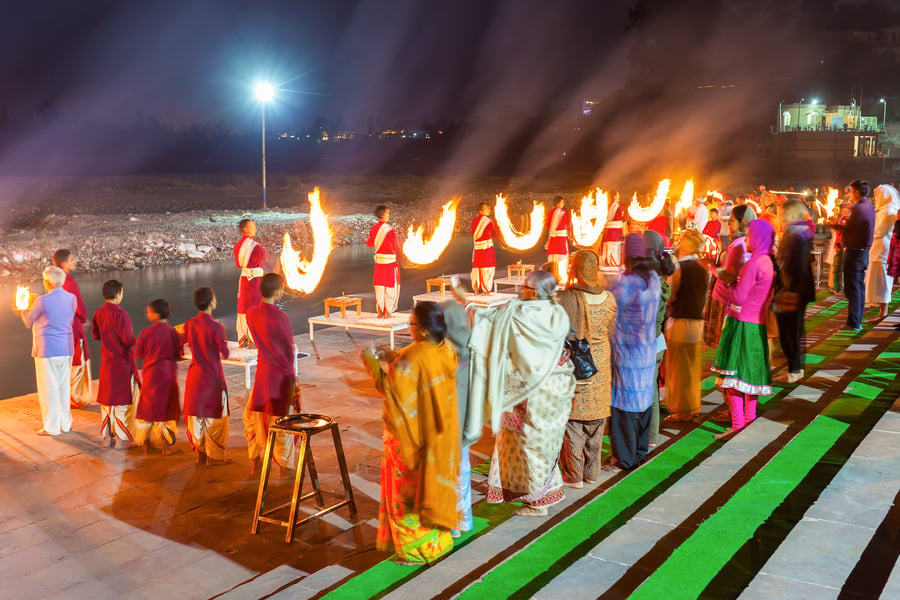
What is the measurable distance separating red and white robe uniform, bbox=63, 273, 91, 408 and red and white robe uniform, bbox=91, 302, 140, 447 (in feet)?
2.80

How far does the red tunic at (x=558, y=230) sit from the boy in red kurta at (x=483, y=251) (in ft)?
7.06

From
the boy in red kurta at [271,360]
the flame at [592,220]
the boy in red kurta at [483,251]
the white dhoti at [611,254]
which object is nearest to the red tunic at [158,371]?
the boy in red kurta at [271,360]

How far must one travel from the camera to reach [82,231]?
998 inches

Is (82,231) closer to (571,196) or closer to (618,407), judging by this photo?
(618,407)

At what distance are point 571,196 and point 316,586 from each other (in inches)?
1925

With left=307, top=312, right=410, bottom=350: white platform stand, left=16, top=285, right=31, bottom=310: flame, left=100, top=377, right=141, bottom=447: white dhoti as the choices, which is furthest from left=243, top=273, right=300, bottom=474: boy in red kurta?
left=307, top=312, right=410, bottom=350: white platform stand

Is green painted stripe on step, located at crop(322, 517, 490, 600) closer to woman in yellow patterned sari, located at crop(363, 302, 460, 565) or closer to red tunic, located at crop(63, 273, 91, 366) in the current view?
woman in yellow patterned sari, located at crop(363, 302, 460, 565)

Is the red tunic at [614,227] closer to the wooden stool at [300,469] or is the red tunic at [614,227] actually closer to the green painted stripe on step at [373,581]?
the wooden stool at [300,469]

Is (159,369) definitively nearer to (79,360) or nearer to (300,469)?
(79,360)

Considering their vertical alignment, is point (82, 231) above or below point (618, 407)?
above

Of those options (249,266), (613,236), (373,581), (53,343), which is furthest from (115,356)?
(613,236)

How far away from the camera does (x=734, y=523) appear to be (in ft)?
15.5

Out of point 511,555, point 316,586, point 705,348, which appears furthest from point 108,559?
point 705,348

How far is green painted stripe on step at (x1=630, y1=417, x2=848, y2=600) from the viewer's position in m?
4.00
